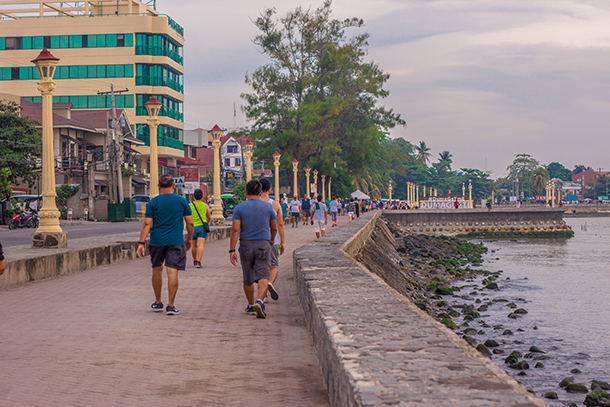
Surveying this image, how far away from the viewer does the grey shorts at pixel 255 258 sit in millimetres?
8398

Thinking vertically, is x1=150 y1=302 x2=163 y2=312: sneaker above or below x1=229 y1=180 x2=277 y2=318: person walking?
below

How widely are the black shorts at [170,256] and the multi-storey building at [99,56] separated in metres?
58.2

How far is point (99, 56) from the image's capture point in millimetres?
66750

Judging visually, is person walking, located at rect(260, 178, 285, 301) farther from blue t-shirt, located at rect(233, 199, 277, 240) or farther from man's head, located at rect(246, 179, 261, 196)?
blue t-shirt, located at rect(233, 199, 277, 240)

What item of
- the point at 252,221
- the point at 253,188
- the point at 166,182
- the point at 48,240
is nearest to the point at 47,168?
the point at 48,240

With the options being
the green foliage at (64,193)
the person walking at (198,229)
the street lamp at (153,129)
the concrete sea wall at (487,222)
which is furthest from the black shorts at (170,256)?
the concrete sea wall at (487,222)

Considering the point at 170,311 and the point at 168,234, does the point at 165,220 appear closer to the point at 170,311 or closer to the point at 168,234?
the point at 168,234

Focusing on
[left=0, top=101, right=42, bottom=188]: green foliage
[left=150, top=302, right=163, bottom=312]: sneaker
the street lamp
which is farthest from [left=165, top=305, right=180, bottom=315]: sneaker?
[left=0, top=101, right=42, bottom=188]: green foliage

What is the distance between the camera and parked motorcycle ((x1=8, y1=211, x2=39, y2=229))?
3350cm

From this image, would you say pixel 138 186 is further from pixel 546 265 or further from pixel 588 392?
pixel 588 392

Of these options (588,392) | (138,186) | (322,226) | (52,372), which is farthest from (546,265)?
(138,186)

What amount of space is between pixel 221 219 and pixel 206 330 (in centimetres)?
2182

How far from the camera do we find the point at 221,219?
96.5ft

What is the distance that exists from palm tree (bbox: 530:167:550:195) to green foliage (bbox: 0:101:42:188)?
133 meters
